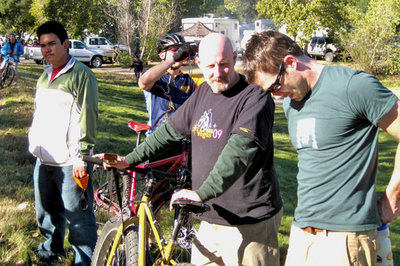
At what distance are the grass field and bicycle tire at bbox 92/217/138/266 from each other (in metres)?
1.17

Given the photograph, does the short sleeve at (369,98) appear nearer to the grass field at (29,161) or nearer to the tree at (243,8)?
the grass field at (29,161)

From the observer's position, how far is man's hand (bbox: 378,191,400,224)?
2.55 meters

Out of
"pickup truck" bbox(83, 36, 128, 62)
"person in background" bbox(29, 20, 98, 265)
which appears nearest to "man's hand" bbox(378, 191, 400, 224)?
"person in background" bbox(29, 20, 98, 265)

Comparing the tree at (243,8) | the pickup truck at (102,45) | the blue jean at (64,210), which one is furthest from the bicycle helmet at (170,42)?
the tree at (243,8)

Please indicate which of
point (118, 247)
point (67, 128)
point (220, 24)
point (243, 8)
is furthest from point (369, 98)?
point (243, 8)

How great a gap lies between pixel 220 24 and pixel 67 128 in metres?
54.8

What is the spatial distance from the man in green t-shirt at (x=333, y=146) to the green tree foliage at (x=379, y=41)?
2719 cm

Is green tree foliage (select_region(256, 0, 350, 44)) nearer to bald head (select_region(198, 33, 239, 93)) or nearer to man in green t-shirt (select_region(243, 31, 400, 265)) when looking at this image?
bald head (select_region(198, 33, 239, 93))

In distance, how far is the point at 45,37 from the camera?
402 centimetres

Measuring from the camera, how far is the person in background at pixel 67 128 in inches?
155

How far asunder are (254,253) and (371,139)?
0.97m

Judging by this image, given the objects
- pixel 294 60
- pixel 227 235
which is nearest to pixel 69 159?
pixel 227 235

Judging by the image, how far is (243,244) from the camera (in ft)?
9.74

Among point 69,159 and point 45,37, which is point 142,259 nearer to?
→ point 69,159
